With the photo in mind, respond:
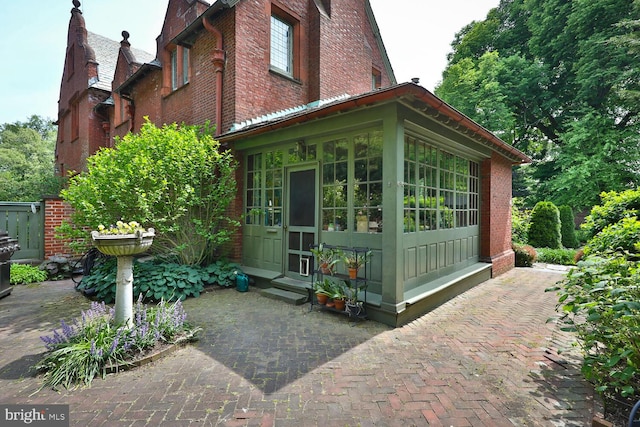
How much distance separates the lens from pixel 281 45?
328 inches

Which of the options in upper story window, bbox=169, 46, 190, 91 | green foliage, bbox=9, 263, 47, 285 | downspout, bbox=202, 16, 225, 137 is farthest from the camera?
upper story window, bbox=169, 46, 190, 91

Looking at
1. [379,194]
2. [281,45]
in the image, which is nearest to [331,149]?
[379,194]

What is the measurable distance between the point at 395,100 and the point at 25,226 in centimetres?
948

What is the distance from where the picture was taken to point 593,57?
14305 mm

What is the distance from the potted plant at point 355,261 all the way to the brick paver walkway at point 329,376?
29.8 inches

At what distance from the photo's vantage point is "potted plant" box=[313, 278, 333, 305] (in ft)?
15.9

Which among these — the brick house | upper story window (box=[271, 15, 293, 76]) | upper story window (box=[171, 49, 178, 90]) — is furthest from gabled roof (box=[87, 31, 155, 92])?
upper story window (box=[271, 15, 293, 76])

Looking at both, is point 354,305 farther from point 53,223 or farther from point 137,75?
point 137,75

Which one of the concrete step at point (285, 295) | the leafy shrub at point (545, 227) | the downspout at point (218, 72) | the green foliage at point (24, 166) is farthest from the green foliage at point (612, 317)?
the green foliage at point (24, 166)

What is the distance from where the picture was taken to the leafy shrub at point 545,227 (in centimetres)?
1174

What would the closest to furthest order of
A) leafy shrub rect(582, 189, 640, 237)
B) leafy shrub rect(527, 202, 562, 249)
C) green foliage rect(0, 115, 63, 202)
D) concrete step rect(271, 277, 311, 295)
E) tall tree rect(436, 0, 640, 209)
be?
1. leafy shrub rect(582, 189, 640, 237)
2. concrete step rect(271, 277, 311, 295)
3. leafy shrub rect(527, 202, 562, 249)
4. tall tree rect(436, 0, 640, 209)
5. green foliage rect(0, 115, 63, 202)

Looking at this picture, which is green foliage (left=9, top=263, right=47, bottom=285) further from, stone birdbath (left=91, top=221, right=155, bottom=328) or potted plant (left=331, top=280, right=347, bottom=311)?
potted plant (left=331, top=280, right=347, bottom=311)

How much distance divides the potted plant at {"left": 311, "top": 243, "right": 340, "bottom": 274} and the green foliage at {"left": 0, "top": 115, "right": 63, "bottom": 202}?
1654 cm

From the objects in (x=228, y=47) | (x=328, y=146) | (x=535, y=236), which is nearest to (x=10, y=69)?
(x=228, y=47)
